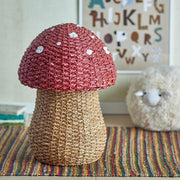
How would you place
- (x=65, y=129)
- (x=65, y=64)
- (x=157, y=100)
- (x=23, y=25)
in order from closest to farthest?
(x=65, y=64), (x=65, y=129), (x=157, y=100), (x=23, y=25)

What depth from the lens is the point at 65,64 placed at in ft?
5.32

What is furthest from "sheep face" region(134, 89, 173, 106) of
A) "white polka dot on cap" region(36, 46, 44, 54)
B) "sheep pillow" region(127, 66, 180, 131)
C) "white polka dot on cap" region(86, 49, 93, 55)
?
"white polka dot on cap" region(36, 46, 44, 54)

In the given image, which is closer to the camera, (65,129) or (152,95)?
(65,129)

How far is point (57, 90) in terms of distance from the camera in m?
1.64

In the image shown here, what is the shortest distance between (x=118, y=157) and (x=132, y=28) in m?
1.24

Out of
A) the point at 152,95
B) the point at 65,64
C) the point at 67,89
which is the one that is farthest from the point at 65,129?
the point at 152,95

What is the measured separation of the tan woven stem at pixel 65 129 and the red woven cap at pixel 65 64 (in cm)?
13

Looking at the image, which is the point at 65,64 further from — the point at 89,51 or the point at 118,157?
the point at 118,157

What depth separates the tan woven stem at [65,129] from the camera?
1741 millimetres

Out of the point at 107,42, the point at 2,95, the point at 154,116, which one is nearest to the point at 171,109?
the point at 154,116

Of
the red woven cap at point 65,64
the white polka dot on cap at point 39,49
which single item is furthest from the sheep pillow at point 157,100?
the white polka dot on cap at point 39,49

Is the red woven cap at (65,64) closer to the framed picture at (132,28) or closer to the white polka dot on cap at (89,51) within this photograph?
the white polka dot on cap at (89,51)

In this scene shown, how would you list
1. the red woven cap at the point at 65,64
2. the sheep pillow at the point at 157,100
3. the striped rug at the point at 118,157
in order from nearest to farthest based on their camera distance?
1. the red woven cap at the point at 65,64
2. the striped rug at the point at 118,157
3. the sheep pillow at the point at 157,100

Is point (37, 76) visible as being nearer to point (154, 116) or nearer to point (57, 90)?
point (57, 90)
